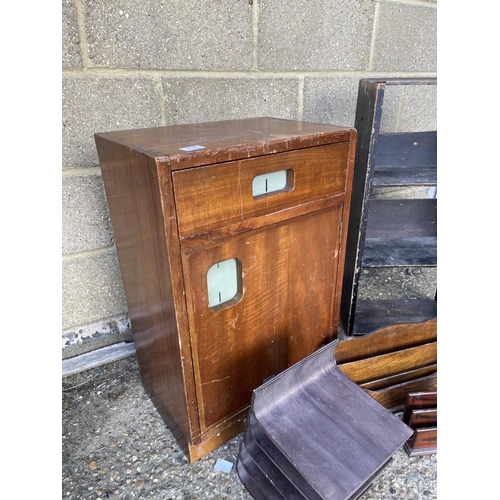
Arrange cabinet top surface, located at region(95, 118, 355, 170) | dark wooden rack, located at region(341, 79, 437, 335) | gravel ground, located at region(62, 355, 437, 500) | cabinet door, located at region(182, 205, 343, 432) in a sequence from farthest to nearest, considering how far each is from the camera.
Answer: dark wooden rack, located at region(341, 79, 437, 335) < gravel ground, located at region(62, 355, 437, 500) < cabinet door, located at region(182, 205, 343, 432) < cabinet top surface, located at region(95, 118, 355, 170)

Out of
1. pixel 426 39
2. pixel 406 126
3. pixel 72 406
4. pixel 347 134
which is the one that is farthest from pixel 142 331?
pixel 426 39

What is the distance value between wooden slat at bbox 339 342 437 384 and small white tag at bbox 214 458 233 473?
0.40 metres

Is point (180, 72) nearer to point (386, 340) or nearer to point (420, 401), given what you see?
point (386, 340)

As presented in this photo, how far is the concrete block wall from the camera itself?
1130 millimetres

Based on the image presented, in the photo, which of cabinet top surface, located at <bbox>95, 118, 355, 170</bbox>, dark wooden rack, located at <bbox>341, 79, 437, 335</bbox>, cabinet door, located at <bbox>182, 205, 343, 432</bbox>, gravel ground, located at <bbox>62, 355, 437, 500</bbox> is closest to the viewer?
cabinet top surface, located at <bbox>95, 118, 355, 170</bbox>

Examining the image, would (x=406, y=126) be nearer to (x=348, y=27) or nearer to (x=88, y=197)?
(x=348, y=27)

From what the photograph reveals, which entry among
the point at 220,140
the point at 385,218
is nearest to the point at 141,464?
the point at 220,140

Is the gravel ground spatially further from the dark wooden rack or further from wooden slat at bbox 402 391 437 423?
the dark wooden rack

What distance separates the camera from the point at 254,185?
2.81 ft

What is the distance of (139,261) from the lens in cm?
96

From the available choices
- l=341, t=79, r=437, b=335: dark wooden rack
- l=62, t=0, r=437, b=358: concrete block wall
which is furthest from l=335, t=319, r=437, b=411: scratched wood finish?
l=62, t=0, r=437, b=358: concrete block wall

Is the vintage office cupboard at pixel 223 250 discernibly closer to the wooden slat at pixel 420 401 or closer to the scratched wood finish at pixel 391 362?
the scratched wood finish at pixel 391 362

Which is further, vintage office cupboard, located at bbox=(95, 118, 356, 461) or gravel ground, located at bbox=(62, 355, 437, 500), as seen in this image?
gravel ground, located at bbox=(62, 355, 437, 500)

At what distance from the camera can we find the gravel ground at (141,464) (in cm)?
100
